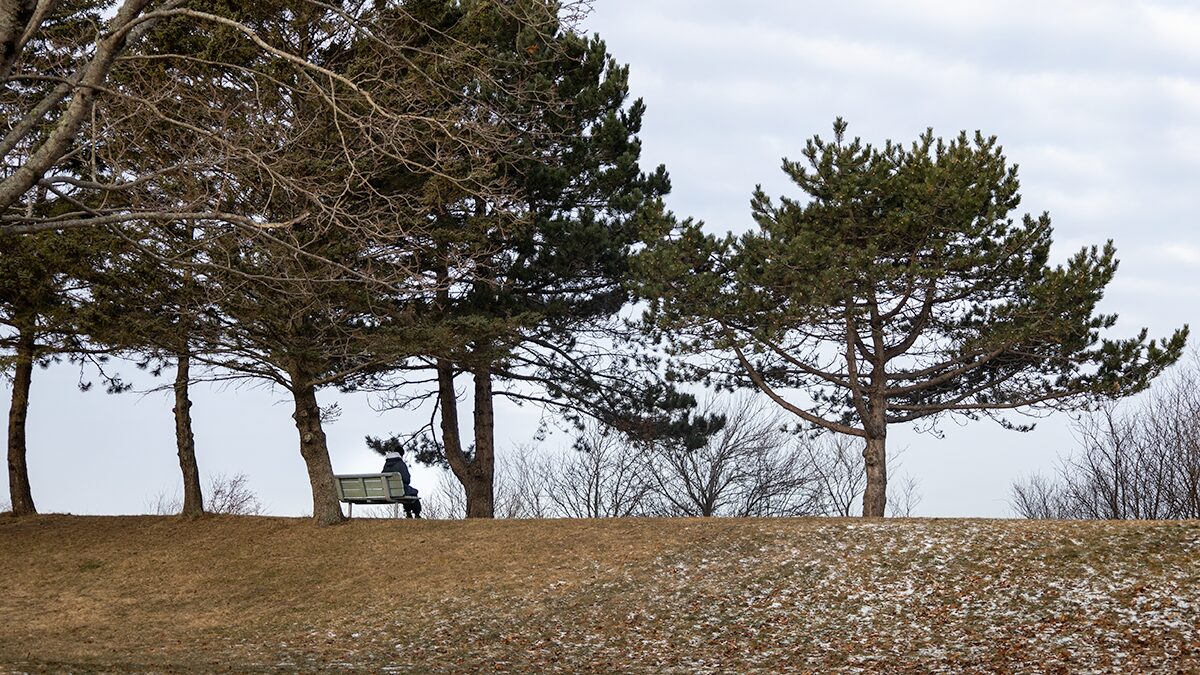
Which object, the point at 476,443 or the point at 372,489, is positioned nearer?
the point at 372,489

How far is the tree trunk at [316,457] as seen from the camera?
17.7m

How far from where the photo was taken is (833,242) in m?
17.6

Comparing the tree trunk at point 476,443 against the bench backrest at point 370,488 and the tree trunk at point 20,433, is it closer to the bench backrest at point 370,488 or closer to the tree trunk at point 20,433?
the bench backrest at point 370,488

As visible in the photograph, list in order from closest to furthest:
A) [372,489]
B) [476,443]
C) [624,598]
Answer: [624,598], [372,489], [476,443]

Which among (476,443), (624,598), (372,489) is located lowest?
(624,598)

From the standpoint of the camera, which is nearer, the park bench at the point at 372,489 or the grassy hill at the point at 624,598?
the grassy hill at the point at 624,598

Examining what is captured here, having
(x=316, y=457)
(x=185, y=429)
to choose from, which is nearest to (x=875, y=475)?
(x=316, y=457)

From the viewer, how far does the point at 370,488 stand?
17.8m

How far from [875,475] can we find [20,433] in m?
14.5

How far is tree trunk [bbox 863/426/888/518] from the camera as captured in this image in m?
18.1

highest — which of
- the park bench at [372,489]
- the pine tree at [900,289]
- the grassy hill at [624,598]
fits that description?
the pine tree at [900,289]

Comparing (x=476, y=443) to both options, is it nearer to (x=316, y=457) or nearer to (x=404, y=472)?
(x=404, y=472)

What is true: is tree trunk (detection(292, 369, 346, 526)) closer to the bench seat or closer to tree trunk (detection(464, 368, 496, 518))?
the bench seat

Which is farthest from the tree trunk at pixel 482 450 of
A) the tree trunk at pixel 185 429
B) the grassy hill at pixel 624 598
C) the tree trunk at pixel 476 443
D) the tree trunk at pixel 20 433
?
the tree trunk at pixel 20 433
